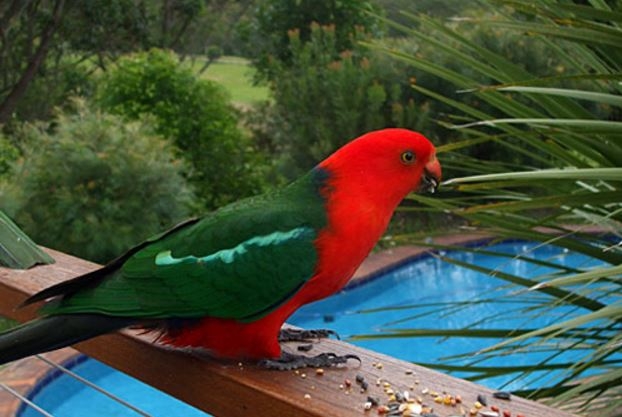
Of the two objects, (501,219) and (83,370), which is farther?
(83,370)

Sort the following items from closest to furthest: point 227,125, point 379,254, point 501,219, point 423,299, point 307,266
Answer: point 307,266 < point 501,219 < point 423,299 < point 379,254 < point 227,125

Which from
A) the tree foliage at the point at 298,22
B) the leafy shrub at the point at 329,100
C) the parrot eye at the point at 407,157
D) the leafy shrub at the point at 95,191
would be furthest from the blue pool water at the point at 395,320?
the tree foliage at the point at 298,22

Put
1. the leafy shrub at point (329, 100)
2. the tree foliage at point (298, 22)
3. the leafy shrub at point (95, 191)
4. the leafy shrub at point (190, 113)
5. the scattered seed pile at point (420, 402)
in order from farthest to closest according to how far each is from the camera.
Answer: the tree foliage at point (298, 22) → the leafy shrub at point (329, 100) → the leafy shrub at point (190, 113) → the leafy shrub at point (95, 191) → the scattered seed pile at point (420, 402)

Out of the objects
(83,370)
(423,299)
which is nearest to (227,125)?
(423,299)

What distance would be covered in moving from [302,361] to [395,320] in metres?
2.54

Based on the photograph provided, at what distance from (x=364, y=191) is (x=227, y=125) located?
6.02 metres

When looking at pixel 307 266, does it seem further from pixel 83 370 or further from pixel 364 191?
pixel 83 370

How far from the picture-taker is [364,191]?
0.95 meters

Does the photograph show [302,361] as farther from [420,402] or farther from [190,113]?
[190,113]

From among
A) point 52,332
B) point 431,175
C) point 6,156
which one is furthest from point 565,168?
point 6,156

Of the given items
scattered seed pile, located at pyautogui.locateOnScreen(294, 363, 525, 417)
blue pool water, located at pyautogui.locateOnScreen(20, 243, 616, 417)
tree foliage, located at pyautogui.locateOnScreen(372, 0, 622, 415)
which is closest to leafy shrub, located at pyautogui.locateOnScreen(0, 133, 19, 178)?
blue pool water, located at pyautogui.locateOnScreen(20, 243, 616, 417)

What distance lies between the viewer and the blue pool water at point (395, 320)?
160 inches

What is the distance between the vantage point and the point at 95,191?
4.99m

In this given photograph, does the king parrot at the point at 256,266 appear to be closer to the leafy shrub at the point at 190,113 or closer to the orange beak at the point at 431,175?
the orange beak at the point at 431,175
